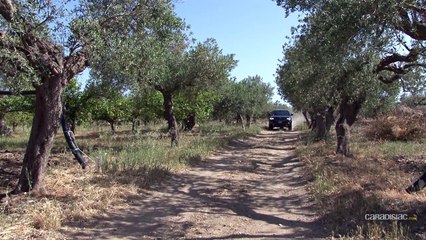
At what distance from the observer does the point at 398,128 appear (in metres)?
23.0

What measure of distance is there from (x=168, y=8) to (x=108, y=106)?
71.4ft

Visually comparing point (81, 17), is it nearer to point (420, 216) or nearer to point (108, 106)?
point (420, 216)

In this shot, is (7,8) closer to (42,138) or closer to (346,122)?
(42,138)

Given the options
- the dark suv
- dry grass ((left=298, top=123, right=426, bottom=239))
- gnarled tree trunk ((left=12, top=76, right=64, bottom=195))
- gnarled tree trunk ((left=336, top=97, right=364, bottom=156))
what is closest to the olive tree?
gnarled tree trunk ((left=12, top=76, right=64, bottom=195))

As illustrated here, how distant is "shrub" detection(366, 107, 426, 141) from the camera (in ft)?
76.1

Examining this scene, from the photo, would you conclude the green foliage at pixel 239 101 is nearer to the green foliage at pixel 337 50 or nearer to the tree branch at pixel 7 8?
the green foliage at pixel 337 50

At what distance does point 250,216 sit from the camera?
8461 mm

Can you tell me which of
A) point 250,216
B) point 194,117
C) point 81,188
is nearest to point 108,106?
point 194,117

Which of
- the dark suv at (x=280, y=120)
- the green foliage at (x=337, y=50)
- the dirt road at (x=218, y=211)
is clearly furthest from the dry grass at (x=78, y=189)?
the dark suv at (x=280, y=120)

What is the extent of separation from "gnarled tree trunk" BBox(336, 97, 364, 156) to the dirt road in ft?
9.16

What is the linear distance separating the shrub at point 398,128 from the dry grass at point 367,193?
7.81 m

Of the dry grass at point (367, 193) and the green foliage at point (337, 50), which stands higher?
the green foliage at point (337, 50)

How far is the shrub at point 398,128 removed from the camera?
2319cm

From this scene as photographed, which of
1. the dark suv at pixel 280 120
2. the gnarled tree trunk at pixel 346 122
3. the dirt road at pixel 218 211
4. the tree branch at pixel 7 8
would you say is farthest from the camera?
the dark suv at pixel 280 120
